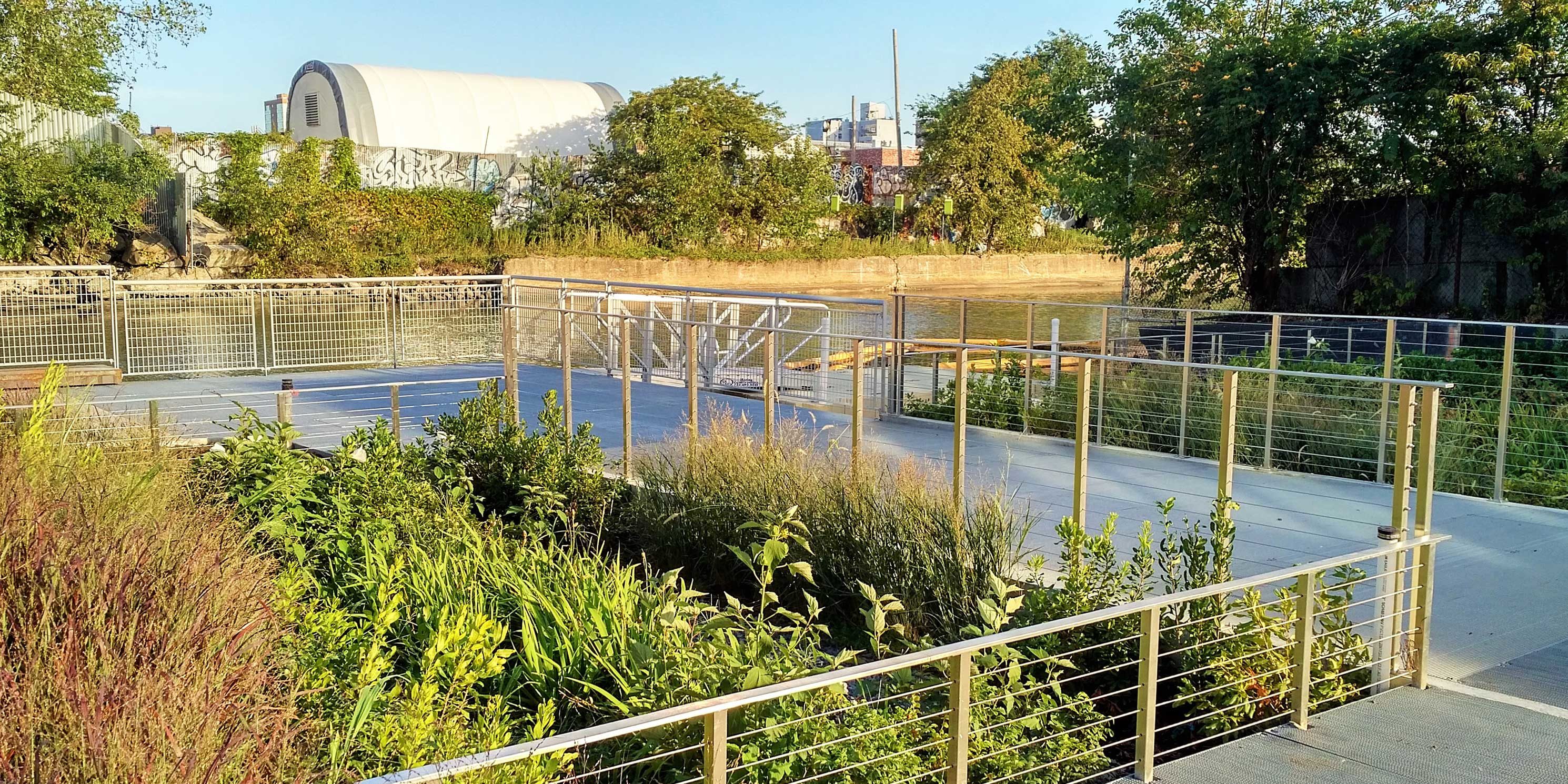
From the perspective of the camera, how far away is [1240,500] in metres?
7.88

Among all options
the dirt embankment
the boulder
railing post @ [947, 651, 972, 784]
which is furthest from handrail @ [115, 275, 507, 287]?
the boulder

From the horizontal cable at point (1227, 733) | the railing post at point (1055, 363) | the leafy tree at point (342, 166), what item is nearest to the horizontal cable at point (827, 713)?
the horizontal cable at point (1227, 733)

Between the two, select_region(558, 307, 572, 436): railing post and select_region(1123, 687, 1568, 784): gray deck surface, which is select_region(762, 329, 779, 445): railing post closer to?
select_region(558, 307, 572, 436): railing post

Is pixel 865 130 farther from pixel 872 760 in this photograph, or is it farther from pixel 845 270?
pixel 872 760

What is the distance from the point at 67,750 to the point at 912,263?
124ft

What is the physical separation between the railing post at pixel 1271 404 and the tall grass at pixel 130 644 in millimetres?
5828

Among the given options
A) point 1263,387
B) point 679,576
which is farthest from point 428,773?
point 1263,387

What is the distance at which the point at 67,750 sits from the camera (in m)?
2.64

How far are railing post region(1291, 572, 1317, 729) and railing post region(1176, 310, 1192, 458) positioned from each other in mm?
3941

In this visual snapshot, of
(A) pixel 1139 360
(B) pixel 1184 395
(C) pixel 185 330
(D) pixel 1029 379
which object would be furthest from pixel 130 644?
(C) pixel 185 330

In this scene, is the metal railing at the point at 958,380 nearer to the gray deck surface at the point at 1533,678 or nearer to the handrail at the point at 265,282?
the gray deck surface at the point at 1533,678

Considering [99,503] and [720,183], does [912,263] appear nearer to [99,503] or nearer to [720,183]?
[720,183]

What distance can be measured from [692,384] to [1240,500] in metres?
3.39

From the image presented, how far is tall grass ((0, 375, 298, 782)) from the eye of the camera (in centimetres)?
262
